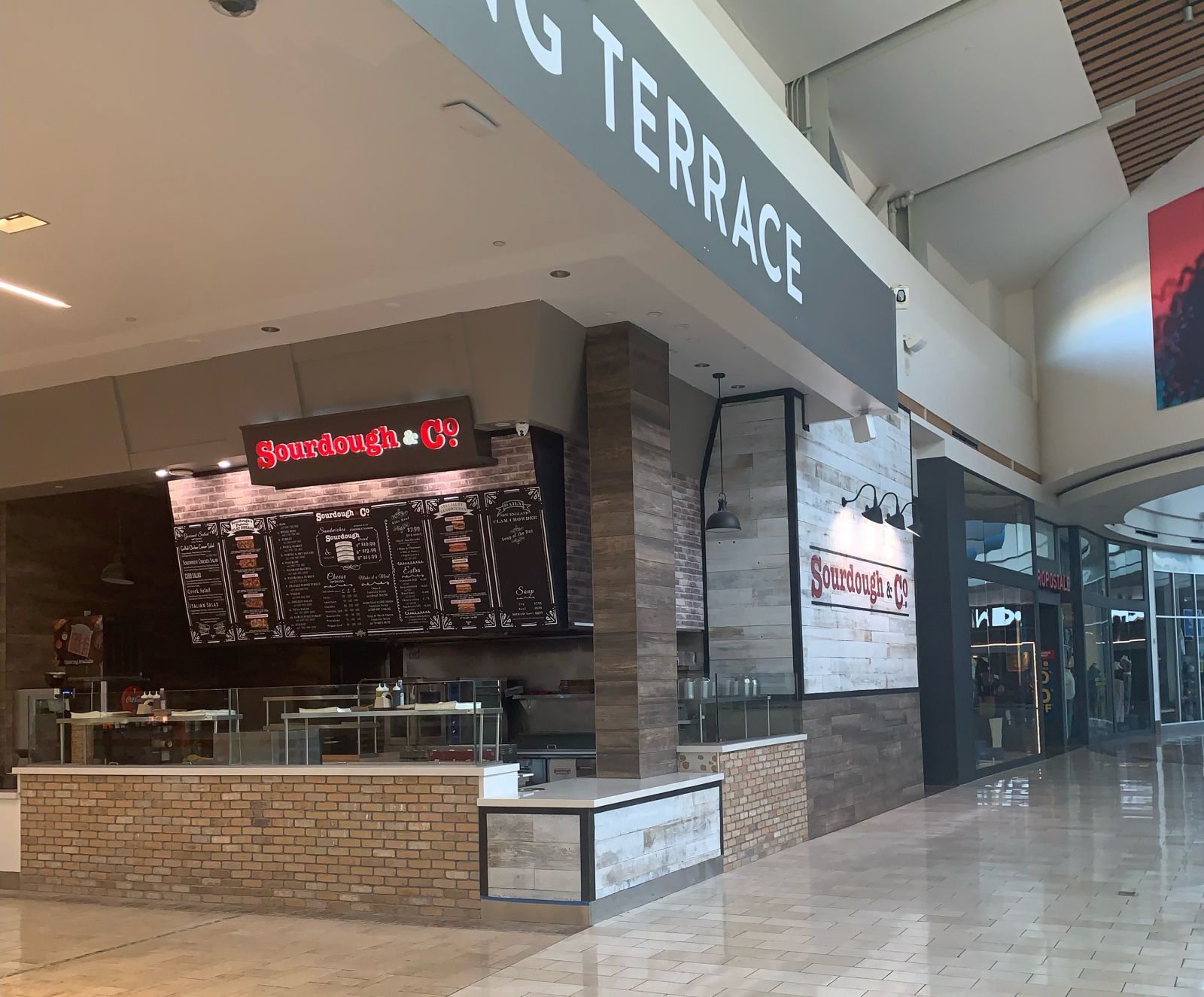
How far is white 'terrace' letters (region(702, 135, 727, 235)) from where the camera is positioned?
5.75 meters

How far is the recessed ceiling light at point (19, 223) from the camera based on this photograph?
16.7 ft

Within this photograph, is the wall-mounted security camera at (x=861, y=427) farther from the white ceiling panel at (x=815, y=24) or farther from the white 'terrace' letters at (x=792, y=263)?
the white ceiling panel at (x=815, y=24)

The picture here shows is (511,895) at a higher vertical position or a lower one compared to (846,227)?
lower

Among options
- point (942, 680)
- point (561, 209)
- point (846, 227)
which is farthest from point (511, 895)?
point (942, 680)

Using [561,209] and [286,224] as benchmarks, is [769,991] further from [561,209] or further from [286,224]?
[286,224]

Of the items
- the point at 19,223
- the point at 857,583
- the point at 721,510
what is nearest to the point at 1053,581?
Result: the point at 857,583

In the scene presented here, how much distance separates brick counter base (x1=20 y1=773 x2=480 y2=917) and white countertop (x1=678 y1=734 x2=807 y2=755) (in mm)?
1857

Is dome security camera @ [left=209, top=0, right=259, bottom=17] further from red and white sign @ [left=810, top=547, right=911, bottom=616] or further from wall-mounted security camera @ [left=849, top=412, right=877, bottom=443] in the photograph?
red and white sign @ [left=810, top=547, right=911, bottom=616]

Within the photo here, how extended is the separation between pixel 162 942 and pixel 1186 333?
13688 millimetres

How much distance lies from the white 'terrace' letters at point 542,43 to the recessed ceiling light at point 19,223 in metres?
2.50

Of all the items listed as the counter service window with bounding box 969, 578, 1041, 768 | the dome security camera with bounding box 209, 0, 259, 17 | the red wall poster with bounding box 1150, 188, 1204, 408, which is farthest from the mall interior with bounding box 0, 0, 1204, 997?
the red wall poster with bounding box 1150, 188, 1204, 408

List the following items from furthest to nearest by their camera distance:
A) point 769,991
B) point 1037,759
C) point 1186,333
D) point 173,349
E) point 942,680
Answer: point 1037,759
point 1186,333
point 942,680
point 173,349
point 769,991

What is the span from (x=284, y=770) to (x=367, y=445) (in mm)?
2119

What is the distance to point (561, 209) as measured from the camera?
5172mm
